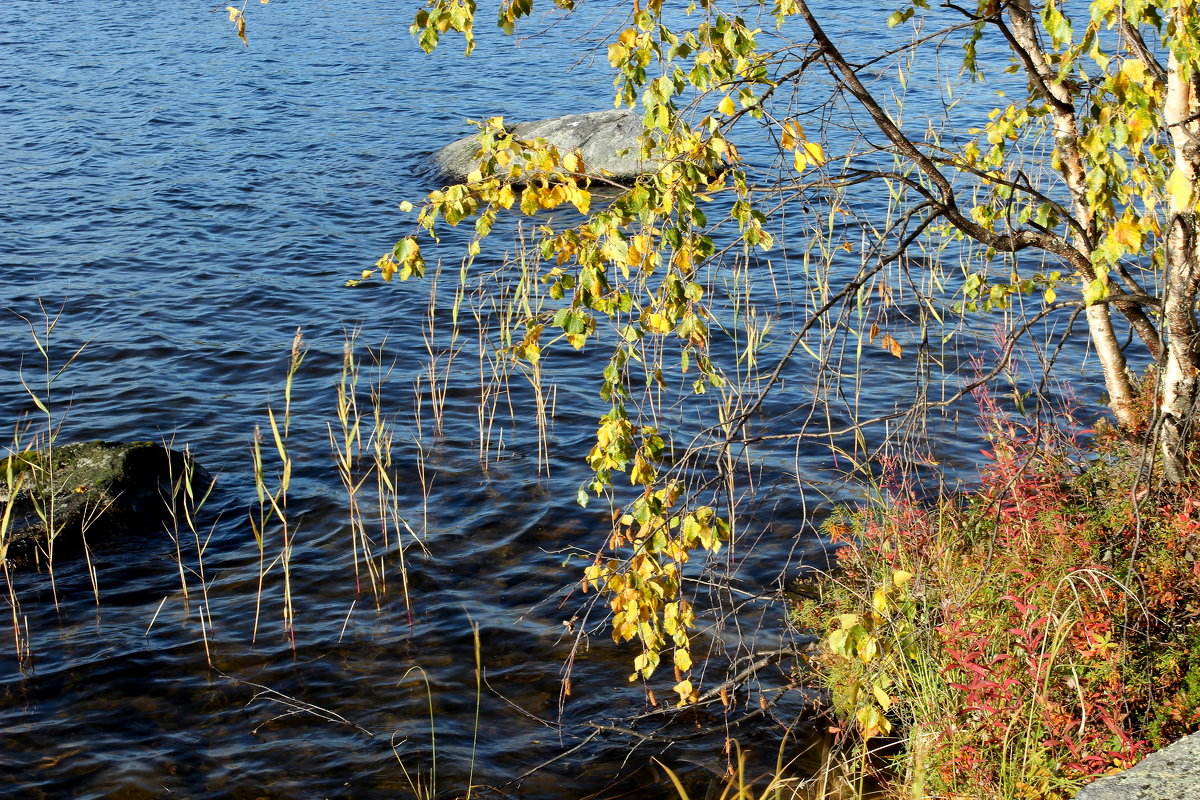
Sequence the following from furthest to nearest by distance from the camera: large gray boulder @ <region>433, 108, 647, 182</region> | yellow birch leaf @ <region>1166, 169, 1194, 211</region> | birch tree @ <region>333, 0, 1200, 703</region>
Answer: large gray boulder @ <region>433, 108, 647, 182</region> → birch tree @ <region>333, 0, 1200, 703</region> → yellow birch leaf @ <region>1166, 169, 1194, 211</region>

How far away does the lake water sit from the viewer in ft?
17.6

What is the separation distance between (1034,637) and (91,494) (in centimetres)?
581

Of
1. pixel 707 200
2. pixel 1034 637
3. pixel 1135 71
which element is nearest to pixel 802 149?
pixel 707 200

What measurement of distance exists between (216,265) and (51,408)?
383cm

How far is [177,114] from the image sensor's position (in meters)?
18.5

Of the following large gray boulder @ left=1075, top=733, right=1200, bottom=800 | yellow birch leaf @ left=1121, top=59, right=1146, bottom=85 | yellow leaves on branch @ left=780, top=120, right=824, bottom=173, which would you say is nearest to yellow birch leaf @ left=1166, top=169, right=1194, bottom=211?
yellow birch leaf @ left=1121, top=59, right=1146, bottom=85

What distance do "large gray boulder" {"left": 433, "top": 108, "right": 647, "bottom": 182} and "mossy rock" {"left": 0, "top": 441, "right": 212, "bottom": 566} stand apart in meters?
8.31

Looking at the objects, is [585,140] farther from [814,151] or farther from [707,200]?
[814,151]

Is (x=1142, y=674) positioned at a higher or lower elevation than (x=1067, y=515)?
lower

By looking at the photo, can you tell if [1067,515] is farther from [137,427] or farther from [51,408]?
[51,408]

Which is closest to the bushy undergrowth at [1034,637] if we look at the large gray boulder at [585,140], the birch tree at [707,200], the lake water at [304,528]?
the birch tree at [707,200]

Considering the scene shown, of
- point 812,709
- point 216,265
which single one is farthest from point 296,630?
point 216,265

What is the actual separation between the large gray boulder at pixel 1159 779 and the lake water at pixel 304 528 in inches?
63.4

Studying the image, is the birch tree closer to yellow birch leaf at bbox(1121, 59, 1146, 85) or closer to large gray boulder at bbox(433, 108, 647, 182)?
yellow birch leaf at bbox(1121, 59, 1146, 85)
